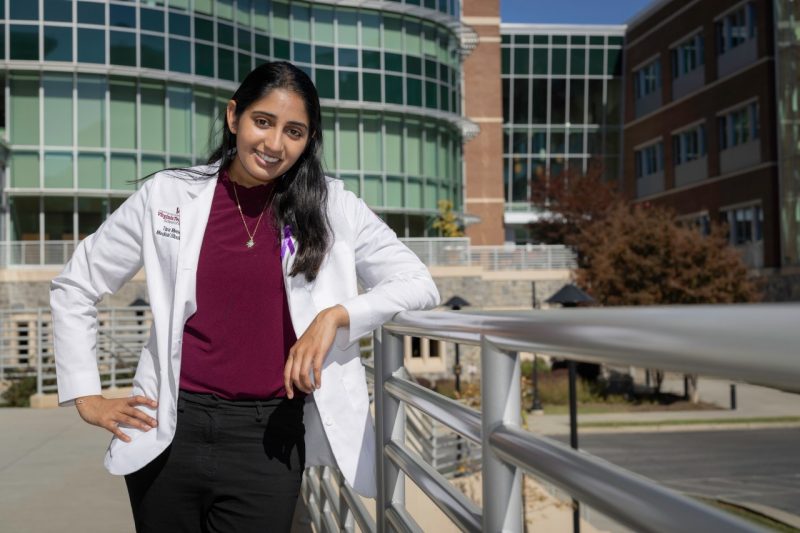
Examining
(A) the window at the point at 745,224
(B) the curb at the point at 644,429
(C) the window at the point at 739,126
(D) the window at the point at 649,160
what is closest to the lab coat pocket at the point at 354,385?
(B) the curb at the point at 644,429

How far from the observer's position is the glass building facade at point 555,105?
53.9 metres

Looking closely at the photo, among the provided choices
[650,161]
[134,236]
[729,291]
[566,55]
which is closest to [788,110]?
[729,291]

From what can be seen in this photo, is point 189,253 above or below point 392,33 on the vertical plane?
below

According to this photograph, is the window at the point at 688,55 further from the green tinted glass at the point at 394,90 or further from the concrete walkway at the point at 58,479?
the concrete walkway at the point at 58,479

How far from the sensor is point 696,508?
1007 mm

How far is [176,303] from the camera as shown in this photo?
8.87ft

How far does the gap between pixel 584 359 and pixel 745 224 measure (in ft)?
128

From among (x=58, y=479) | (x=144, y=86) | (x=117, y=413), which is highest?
(x=144, y=86)

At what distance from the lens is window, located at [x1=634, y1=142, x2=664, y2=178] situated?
47.7m

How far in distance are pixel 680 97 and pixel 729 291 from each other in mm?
15600

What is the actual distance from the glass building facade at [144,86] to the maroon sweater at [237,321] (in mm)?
28089

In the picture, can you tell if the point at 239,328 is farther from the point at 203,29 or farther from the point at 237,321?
the point at 203,29

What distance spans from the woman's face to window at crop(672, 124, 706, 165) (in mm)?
41725

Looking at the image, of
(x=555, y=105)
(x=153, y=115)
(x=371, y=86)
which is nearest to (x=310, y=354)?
(x=153, y=115)
